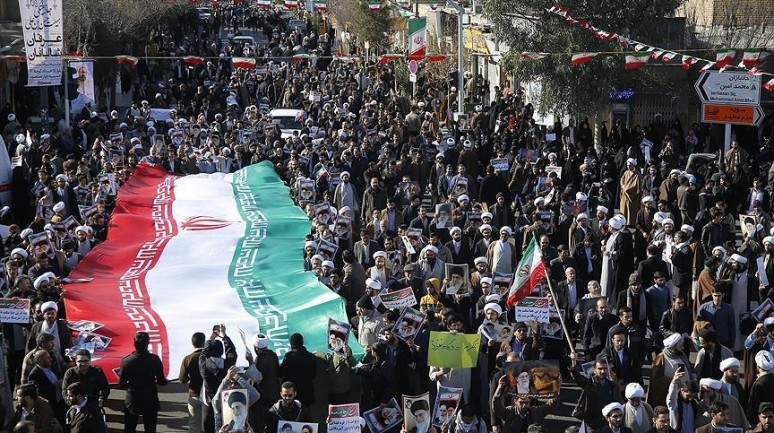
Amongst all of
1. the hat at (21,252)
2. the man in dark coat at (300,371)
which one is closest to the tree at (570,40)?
the hat at (21,252)

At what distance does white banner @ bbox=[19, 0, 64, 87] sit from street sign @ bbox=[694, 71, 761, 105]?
1237 centimetres

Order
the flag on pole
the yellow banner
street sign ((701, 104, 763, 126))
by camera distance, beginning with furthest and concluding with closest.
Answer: the flag on pole, street sign ((701, 104, 763, 126)), the yellow banner

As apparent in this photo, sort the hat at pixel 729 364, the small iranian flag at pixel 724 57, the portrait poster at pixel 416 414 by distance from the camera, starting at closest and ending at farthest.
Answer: the portrait poster at pixel 416 414 < the hat at pixel 729 364 < the small iranian flag at pixel 724 57

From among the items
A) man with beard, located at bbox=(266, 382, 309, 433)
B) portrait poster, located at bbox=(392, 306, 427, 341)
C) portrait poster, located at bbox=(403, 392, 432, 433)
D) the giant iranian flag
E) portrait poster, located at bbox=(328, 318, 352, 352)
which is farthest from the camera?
the giant iranian flag

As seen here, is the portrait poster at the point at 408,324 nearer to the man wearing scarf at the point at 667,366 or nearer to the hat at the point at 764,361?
the man wearing scarf at the point at 667,366

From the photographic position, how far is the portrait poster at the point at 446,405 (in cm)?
1195

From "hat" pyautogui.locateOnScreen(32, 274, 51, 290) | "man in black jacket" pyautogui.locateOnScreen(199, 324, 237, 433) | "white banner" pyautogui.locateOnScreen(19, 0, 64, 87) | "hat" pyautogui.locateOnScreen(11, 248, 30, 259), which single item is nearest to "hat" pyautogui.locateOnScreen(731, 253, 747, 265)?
"man in black jacket" pyautogui.locateOnScreen(199, 324, 237, 433)

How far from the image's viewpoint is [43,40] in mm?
27812

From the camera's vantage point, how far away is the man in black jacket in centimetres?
1228

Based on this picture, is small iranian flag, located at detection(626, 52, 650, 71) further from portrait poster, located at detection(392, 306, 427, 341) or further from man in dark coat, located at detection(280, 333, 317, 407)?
man in dark coat, located at detection(280, 333, 317, 407)

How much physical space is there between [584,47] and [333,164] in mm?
7909

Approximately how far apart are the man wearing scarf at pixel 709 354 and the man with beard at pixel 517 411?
1596 mm

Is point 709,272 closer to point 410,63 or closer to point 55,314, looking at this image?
point 55,314

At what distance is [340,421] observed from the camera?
448 inches
